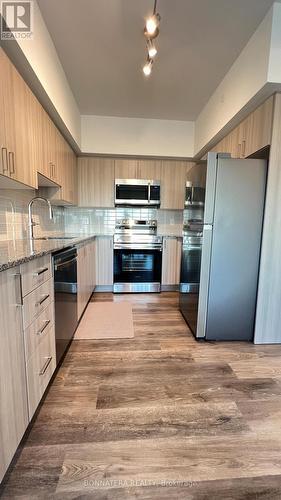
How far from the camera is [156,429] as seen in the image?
4.25 ft

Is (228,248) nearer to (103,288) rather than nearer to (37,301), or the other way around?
(37,301)

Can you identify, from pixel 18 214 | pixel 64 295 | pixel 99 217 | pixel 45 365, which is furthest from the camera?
pixel 99 217

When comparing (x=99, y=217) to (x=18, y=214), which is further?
(x=99, y=217)

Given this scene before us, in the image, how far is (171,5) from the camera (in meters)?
1.68

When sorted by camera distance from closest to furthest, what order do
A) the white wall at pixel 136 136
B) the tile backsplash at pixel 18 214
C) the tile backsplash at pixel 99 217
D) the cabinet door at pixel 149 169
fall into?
the tile backsplash at pixel 18 214 → the white wall at pixel 136 136 → the cabinet door at pixel 149 169 → the tile backsplash at pixel 99 217

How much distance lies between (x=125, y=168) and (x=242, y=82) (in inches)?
79.7

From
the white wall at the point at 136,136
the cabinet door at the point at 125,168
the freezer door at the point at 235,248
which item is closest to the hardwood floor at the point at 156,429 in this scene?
the freezer door at the point at 235,248

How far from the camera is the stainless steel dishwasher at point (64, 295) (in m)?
1.67

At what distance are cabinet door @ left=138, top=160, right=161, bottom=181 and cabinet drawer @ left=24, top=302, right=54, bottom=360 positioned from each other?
2832 millimetres

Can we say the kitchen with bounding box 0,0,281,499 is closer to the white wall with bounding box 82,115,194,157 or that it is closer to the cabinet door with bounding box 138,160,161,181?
the white wall with bounding box 82,115,194,157

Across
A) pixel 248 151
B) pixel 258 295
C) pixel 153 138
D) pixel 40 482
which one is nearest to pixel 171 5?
pixel 248 151

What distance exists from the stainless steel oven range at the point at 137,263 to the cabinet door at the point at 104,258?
0.43ft

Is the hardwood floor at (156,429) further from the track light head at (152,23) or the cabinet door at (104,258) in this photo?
the track light head at (152,23)

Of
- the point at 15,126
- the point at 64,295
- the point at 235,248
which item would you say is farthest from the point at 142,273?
the point at 15,126
